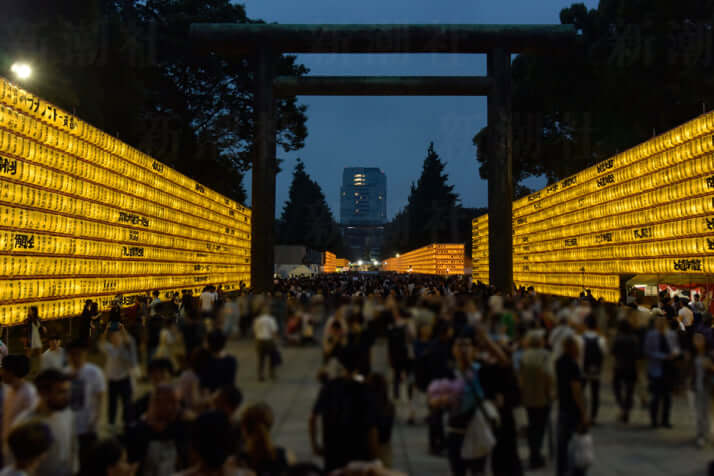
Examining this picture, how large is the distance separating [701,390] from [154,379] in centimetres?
332

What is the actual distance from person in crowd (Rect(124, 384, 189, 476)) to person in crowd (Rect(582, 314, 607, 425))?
7.85ft

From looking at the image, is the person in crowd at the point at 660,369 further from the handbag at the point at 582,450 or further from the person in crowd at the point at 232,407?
the person in crowd at the point at 232,407

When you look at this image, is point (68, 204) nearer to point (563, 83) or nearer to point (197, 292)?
point (197, 292)

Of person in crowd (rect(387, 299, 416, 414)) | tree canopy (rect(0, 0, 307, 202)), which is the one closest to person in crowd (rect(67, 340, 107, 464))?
person in crowd (rect(387, 299, 416, 414))

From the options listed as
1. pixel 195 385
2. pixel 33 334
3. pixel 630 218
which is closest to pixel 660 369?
pixel 195 385

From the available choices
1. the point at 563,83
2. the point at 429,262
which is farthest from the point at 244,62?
the point at 429,262

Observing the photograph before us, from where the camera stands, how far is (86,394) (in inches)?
117

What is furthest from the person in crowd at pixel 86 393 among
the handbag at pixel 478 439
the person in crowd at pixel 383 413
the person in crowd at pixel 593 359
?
the person in crowd at pixel 593 359

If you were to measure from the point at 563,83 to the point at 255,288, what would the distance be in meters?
21.3

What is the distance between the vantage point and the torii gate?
1586 cm

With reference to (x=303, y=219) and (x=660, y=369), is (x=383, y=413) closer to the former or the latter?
(x=660, y=369)

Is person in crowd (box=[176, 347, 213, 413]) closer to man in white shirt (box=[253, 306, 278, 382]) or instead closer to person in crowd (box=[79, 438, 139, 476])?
man in white shirt (box=[253, 306, 278, 382])

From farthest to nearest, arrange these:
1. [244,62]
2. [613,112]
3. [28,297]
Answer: [244,62] → [613,112] → [28,297]

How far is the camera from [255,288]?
16.3 metres
